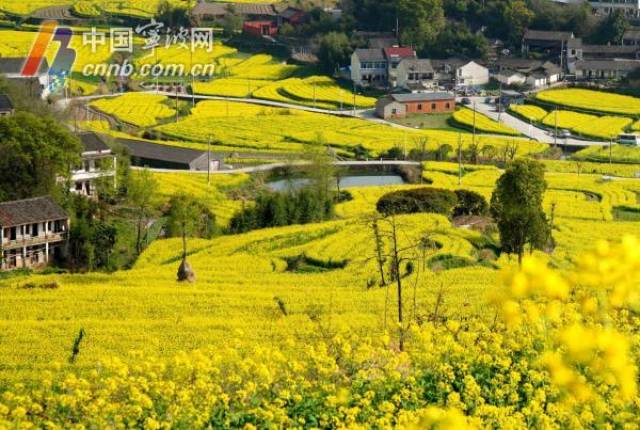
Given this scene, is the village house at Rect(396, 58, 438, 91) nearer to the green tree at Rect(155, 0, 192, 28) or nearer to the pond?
the green tree at Rect(155, 0, 192, 28)

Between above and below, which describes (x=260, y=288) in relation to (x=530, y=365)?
below

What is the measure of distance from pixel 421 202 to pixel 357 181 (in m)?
7.31

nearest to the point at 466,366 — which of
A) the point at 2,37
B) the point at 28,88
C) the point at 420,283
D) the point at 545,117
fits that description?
the point at 420,283

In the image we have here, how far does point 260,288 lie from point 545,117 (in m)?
26.6

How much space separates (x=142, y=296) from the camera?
1634 cm

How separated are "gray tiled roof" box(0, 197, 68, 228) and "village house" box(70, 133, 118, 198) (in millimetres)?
4313

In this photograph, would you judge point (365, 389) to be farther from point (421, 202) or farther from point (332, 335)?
point (421, 202)

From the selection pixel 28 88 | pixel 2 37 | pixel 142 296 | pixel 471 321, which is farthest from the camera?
pixel 2 37

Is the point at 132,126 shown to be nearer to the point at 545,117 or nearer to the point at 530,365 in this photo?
the point at 545,117

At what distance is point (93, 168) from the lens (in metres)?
25.9

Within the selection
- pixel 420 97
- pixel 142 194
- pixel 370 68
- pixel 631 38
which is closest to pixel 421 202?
pixel 142 194

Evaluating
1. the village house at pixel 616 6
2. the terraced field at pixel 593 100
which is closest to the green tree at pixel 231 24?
the village house at pixel 616 6

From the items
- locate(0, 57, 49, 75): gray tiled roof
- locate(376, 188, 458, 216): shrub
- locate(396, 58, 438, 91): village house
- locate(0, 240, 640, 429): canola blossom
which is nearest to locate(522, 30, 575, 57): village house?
locate(396, 58, 438, 91): village house

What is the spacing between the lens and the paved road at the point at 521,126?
1448 inches
